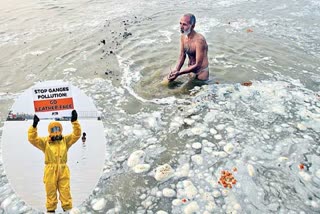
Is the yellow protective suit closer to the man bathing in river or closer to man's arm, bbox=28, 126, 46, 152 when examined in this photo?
man's arm, bbox=28, 126, 46, 152

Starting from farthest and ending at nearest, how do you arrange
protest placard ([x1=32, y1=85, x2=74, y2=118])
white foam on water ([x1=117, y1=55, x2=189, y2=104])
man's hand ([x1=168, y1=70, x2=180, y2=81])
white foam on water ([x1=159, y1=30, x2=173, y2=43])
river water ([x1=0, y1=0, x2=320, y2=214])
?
white foam on water ([x1=159, y1=30, x2=173, y2=43])
man's hand ([x1=168, y1=70, x2=180, y2=81])
white foam on water ([x1=117, y1=55, x2=189, y2=104])
river water ([x1=0, y1=0, x2=320, y2=214])
protest placard ([x1=32, y1=85, x2=74, y2=118])

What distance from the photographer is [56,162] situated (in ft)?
12.1

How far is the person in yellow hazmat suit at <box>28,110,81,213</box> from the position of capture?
3.64 meters

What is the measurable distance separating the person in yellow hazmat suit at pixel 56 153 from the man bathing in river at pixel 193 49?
508 centimetres

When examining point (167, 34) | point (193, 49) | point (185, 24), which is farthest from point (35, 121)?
point (167, 34)

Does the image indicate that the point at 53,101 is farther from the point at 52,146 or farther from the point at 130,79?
the point at 130,79

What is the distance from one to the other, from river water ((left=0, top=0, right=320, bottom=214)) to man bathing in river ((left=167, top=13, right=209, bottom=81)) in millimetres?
427

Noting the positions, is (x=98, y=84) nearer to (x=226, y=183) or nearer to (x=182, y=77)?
(x=182, y=77)

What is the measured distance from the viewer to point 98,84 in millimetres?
A: 9031

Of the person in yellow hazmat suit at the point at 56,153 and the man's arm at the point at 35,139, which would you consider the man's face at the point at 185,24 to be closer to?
the person in yellow hazmat suit at the point at 56,153

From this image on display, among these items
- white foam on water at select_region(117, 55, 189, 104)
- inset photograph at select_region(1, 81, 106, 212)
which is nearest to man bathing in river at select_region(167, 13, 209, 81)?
white foam on water at select_region(117, 55, 189, 104)

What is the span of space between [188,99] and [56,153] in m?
4.94

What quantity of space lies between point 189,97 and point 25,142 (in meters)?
5.17

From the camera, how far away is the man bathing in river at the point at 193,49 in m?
8.07
